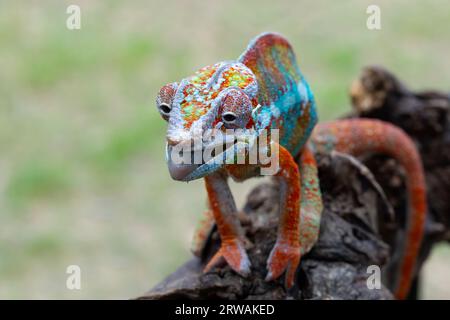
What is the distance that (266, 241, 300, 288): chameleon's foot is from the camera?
2025mm

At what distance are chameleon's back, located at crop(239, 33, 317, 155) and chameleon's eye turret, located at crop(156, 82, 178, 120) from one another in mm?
279

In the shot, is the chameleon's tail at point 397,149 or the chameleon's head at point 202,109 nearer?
the chameleon's head at point 202,109

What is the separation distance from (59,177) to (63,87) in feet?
3.10

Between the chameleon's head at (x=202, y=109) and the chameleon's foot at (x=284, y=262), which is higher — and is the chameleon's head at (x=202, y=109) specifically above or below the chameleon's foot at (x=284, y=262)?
above

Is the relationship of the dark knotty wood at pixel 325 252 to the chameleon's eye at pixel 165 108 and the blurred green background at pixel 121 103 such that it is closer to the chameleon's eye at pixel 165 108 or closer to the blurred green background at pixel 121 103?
the chameleon's eye at pixel 165 108

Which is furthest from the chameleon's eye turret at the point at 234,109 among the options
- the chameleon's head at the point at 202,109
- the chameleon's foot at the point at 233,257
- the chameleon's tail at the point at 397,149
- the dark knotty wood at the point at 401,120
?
the dark knotty wood at the point at 401,120

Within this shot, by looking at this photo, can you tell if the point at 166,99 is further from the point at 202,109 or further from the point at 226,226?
the point at 226,226

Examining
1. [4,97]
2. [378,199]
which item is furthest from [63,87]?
[378,199]

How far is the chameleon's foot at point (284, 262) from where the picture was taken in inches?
79.7

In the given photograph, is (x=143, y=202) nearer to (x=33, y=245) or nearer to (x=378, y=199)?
(x=33, y=245)

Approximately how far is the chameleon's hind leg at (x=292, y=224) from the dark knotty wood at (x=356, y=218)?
0.17ft

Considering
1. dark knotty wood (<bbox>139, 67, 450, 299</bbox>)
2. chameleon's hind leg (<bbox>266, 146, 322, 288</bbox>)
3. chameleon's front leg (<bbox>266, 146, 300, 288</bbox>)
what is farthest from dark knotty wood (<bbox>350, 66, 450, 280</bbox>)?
chameleon's front leg (<bbox>266, 146, 300, 288</bbox>)

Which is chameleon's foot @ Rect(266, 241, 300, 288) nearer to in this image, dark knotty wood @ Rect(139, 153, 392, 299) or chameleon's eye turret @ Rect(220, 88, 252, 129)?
dark knotty wood @ Rect(139, 153, 392, 299)

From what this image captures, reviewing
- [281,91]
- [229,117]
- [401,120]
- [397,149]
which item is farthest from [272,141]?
[401,120]
